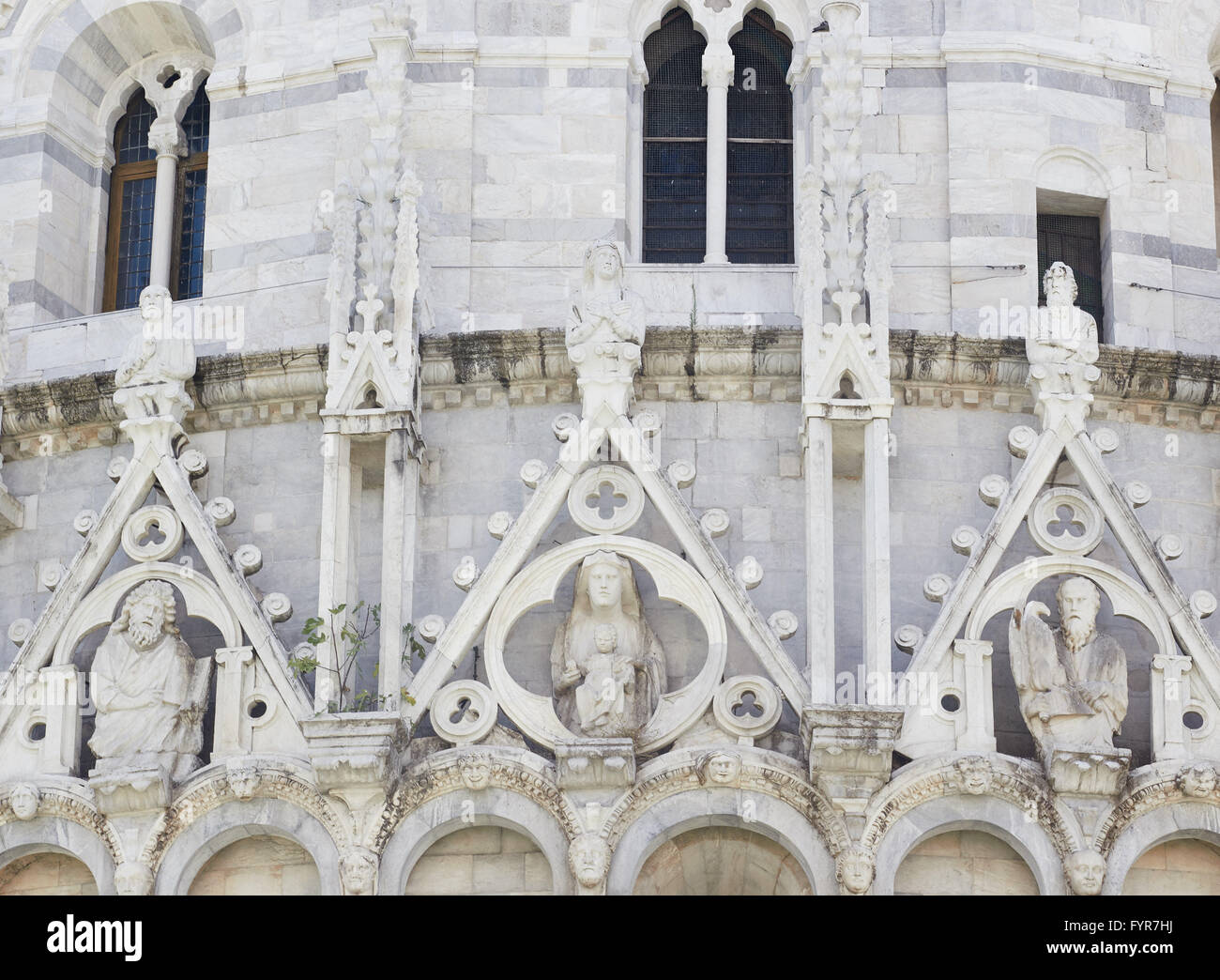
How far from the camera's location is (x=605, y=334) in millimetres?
→ 21766

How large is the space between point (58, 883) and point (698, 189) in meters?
6.69

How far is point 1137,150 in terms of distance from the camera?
23.7 metres

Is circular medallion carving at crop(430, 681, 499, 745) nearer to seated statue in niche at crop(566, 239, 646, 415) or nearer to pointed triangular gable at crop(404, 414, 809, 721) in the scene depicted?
pointed triangular gable at crop(404, 414, 809, 721)

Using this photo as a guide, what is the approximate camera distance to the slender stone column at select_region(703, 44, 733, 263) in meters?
23.5

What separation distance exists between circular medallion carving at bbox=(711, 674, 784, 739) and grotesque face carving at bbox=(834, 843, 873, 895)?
0.95m

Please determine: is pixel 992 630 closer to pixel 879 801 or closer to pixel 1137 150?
pixel 879 801

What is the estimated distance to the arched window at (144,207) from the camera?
24641 millimetres

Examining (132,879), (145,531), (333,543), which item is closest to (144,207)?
(145,531)

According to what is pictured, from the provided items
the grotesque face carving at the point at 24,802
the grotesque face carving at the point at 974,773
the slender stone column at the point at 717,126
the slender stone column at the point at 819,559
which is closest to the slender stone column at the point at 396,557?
the grotesque face carving at the point at 24,802

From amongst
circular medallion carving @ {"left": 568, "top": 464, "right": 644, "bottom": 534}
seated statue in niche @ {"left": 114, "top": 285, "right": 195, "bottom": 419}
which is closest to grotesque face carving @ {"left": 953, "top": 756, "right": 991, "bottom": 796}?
circular medallion carving @ {"left": 568, "top": 464, "right": 644, "bottom": 534}

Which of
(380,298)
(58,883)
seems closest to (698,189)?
(380,298)

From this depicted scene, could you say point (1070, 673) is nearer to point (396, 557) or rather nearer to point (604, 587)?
point (604, 587)
